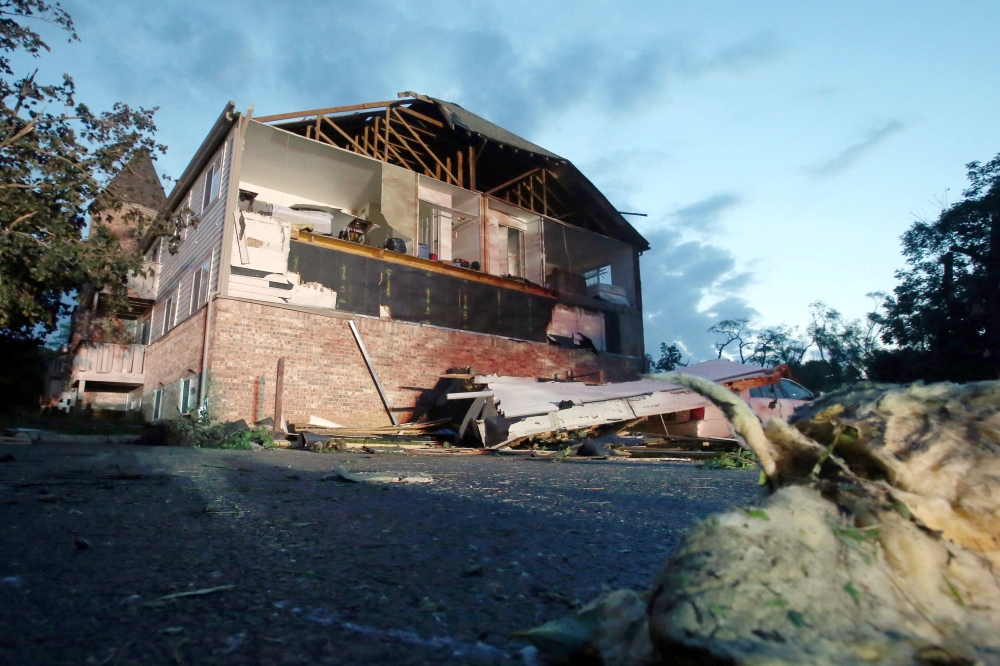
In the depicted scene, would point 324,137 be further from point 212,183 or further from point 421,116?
point 212,183

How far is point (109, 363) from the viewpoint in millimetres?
20375

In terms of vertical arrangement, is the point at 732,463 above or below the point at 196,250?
below

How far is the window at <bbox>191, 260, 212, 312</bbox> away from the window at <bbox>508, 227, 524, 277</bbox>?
9682 millimetres

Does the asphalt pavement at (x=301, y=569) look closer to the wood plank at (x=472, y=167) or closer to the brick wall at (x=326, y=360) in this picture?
the brick wall at (x=326, y=360)

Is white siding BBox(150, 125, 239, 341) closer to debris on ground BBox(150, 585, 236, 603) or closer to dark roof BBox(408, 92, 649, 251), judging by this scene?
dark roof BBox(408, 92, 649, 251)

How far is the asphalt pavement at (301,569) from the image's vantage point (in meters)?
1.12

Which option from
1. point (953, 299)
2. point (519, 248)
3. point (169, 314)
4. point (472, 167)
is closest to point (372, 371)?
point (169, 314)

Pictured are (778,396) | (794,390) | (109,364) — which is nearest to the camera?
(778,396)

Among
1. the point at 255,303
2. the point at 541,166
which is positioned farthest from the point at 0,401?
the point at 541,166

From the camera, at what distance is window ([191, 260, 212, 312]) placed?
14.5m

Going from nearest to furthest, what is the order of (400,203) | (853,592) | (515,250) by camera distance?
(853,592) → (400,203) → (515,250)

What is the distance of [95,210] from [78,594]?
1500 centimetres

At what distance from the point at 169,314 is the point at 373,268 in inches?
268

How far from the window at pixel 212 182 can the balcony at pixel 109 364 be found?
724cm
